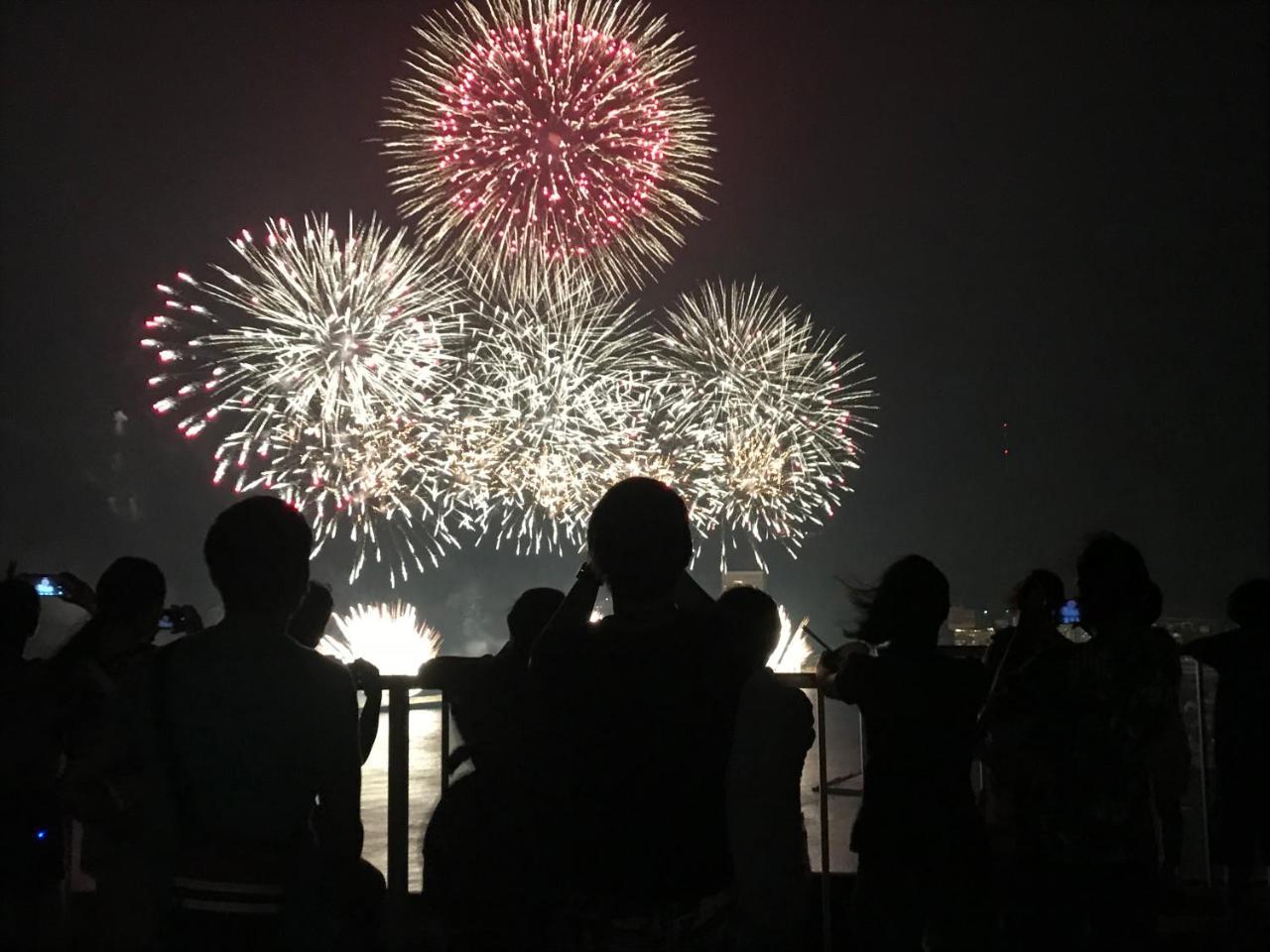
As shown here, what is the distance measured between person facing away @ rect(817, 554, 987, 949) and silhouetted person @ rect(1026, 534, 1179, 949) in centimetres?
26

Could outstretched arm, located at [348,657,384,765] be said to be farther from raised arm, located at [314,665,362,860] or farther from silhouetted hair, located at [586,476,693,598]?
silhouetted hair, located at [586,476,693,598]

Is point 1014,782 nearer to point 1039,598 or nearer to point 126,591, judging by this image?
point 1039,598

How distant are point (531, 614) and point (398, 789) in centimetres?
111

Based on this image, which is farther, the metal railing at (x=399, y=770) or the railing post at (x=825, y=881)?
the railing post at (x=825, y=881)

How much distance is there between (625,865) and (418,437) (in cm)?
2344

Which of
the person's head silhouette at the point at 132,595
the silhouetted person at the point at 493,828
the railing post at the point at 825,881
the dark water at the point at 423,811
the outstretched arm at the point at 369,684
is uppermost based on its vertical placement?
the person's head silhouette at the point at 132,595

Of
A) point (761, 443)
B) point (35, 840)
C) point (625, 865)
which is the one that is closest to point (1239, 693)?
point (625, 865)

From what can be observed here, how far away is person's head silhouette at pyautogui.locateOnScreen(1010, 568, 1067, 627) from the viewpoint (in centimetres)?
446

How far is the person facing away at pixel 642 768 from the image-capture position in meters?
2.45

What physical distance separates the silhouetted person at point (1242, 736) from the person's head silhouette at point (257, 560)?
3.59m

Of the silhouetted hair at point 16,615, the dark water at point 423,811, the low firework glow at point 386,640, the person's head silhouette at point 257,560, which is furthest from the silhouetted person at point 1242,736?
the low firework glow at point 386,640

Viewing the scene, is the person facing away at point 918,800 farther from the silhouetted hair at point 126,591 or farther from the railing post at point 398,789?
the silhouetted hair at point 126,591

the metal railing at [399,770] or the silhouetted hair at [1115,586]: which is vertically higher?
the silhouetted hair at [1115,586]

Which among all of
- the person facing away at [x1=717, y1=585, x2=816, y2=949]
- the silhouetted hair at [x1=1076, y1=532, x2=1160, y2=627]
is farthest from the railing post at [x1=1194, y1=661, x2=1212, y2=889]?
the person facing away at [x1=717, y1=585, x2=816, y2=949]
